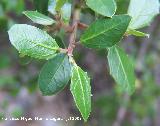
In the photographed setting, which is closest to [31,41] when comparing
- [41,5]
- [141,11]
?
[41,5]

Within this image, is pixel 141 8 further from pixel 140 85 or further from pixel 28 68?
pixel 140 85

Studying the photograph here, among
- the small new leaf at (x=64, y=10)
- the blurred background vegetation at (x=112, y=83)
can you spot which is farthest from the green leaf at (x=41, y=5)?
the blurred background vegetation at (x=112, y=83)

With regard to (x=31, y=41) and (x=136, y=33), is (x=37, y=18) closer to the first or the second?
(x=31, y=41)

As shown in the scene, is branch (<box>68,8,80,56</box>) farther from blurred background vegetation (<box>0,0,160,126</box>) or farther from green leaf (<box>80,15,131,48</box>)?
blurred background vegetation (<box>0,0,160,126</box>)

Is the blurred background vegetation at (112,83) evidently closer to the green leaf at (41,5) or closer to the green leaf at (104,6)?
the green leaf at (41,5)

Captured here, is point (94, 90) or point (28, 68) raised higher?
point (28, 68)

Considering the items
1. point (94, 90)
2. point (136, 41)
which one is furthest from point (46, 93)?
point (94, 90)
